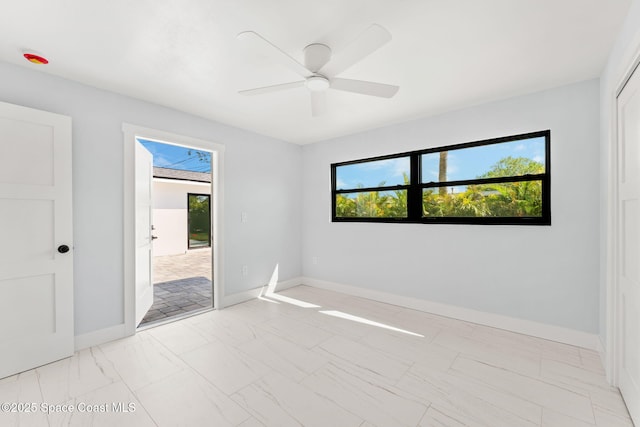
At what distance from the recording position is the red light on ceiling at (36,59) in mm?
2023

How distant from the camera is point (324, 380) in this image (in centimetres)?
201

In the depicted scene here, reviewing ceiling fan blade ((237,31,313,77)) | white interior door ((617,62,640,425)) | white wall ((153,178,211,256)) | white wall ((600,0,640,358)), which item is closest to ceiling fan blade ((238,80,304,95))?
ceiling fan blade ((237,31,313,77))

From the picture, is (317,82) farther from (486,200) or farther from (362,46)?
(486,200)

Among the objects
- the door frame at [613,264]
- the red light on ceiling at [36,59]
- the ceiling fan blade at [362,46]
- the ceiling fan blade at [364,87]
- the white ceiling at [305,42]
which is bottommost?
the door frame at [613,264]

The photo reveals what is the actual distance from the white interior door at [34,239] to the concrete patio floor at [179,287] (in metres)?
0.89

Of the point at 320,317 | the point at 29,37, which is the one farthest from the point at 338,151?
the point at 29,37

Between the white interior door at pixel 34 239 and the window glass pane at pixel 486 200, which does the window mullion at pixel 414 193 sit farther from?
the white interior door at pixel 34 239

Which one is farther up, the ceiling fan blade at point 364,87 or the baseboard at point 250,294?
the ceiling fan blade at point 364,87

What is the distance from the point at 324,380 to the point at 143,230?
2.69m

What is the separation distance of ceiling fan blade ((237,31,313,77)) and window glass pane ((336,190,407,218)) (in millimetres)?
2328

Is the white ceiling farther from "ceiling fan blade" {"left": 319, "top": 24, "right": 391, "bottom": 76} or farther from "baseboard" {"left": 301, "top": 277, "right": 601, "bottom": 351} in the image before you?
"baseboard" {"left": 301, "top": 277, "right": 601, "bottom": 351}

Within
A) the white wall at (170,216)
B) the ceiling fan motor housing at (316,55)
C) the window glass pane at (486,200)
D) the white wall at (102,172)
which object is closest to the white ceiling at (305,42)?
the ceiling fan motor housing at (316,55)

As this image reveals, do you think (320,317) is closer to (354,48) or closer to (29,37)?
(354,48)

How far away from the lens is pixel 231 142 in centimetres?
371
